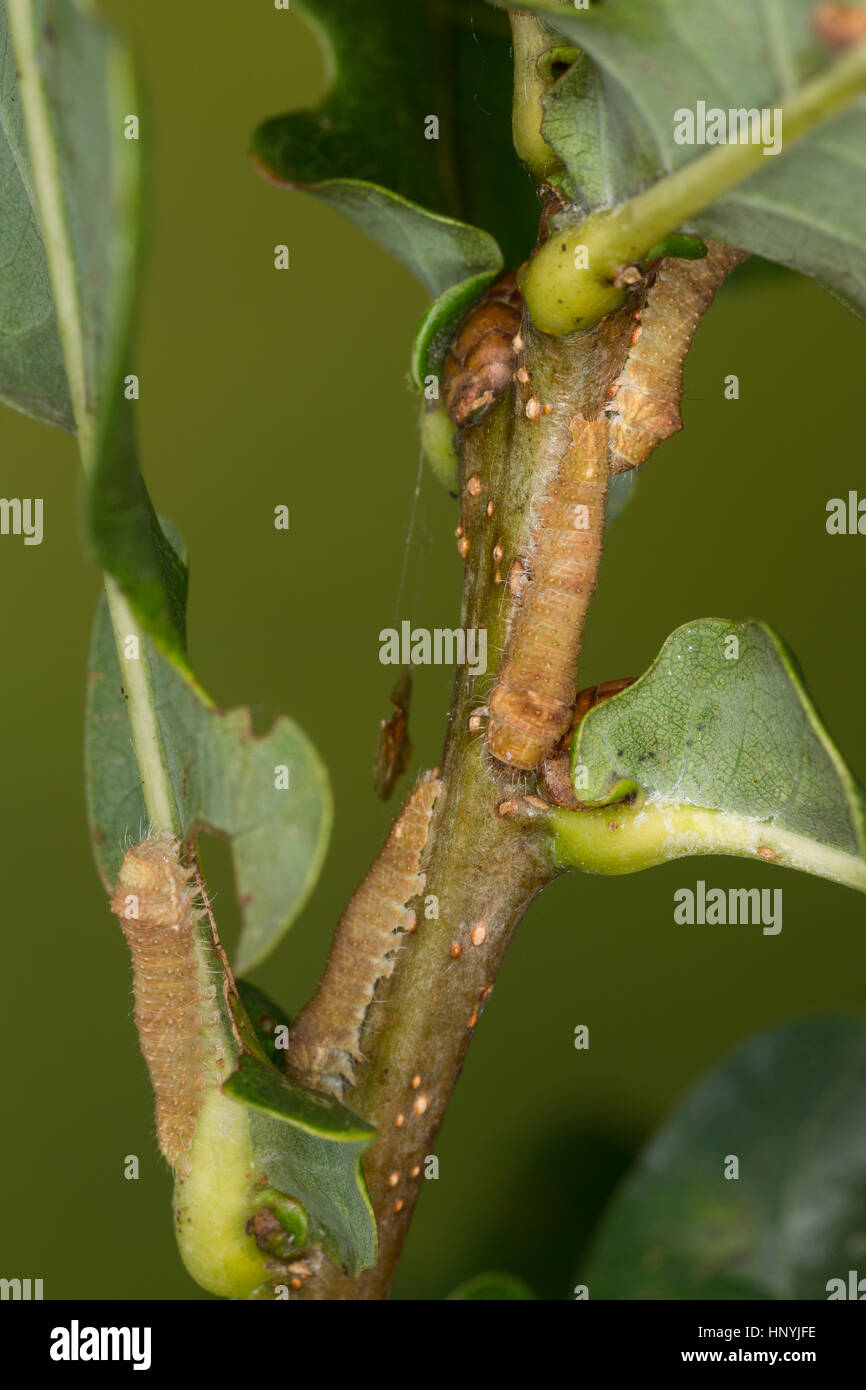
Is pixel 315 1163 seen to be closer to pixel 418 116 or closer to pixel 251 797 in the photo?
pixel 251 797

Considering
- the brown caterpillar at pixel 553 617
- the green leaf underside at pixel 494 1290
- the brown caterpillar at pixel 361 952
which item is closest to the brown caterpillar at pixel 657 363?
the brown caterpillar at pixel 553 617

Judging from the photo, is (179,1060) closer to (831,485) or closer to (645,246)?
(645,246)

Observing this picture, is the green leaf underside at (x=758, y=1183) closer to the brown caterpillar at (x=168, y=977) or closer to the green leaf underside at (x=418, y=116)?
the brown caterpillar at (x=168, y=977)

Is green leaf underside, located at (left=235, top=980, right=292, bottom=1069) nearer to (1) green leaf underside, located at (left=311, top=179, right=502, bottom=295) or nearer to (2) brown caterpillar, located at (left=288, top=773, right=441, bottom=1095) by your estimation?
(2) brown caterpillar, located at (left=288, top=773, right=441, bottom=1095)

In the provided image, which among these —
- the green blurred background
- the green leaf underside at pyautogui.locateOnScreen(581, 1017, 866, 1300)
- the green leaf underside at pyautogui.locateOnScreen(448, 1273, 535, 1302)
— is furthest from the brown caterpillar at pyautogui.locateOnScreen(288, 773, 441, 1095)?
the green blurred background

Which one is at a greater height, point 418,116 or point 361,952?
point 418,116

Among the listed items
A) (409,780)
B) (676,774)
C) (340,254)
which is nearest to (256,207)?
(340,254)

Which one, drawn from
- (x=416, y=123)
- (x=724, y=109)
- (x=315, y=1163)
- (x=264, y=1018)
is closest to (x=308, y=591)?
(x=416, y=123)
